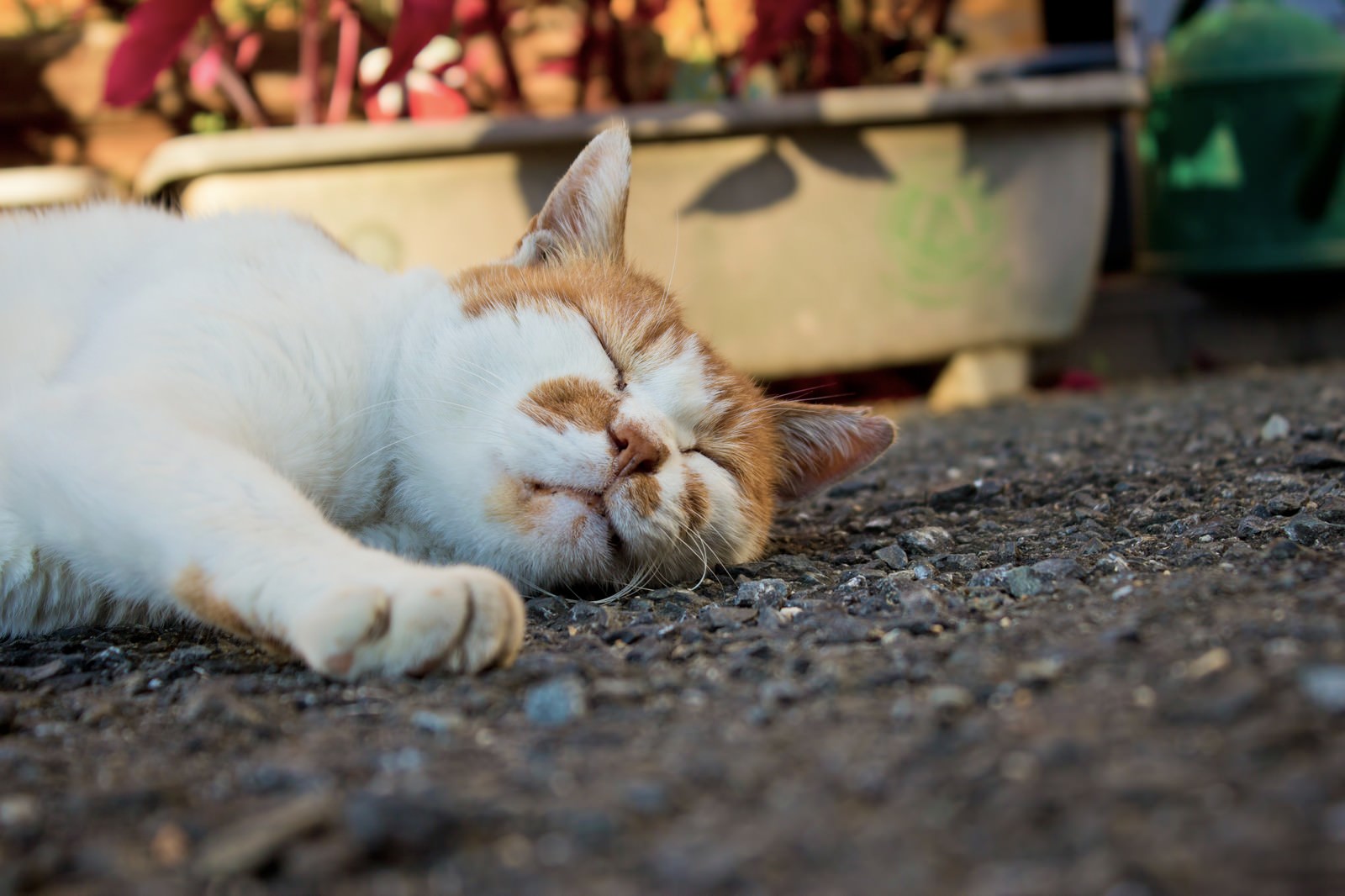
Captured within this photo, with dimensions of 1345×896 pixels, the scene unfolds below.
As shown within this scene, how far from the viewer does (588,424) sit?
5.11 ft

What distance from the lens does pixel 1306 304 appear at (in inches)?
191

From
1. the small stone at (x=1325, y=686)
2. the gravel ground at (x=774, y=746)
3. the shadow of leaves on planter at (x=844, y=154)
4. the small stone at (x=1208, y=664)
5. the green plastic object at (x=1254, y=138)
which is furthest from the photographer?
the green plastic object at (x=1254, y=138)

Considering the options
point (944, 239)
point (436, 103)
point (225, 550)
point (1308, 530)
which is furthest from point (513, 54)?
point (1308, 530)

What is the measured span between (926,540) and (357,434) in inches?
37.1

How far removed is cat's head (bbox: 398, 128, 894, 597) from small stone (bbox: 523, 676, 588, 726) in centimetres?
46

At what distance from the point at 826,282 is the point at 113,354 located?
253 centimetres

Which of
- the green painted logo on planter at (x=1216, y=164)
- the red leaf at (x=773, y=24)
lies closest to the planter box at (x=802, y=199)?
the red leaf at (x=773, y=24)

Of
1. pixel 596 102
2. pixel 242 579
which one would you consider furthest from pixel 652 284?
pixel 596 102

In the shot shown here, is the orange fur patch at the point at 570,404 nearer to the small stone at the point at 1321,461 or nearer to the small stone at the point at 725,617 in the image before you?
the small stone at the point at 725,617

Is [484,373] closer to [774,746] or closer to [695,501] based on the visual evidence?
[695,501]

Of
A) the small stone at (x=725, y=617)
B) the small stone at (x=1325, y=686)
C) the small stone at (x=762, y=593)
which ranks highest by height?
the small stone at (x=1325, y=686)

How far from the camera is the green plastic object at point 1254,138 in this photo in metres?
4.46

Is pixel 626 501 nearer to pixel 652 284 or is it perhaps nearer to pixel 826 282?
pixel 652 284

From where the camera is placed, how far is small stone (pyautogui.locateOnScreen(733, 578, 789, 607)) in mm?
1533
